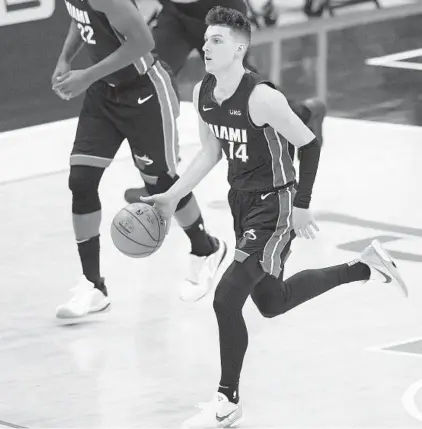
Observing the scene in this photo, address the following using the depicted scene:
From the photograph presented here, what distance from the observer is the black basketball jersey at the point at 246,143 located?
7.17m

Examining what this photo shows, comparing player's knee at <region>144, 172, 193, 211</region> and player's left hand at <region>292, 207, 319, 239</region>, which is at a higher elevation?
player's left hand at <region>292, 207, 319, 239</region>

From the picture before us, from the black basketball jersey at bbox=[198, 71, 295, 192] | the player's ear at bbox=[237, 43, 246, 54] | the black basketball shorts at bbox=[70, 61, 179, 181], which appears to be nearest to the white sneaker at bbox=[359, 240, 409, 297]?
the black basketball jersey at bbox=[198, 71, 295, 192]

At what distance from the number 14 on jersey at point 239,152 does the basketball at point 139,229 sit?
1.83 ft

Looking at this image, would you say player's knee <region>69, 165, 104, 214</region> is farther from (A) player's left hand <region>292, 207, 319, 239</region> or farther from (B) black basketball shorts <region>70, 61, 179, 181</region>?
(A) player's left hand <region>292, 207, 319, 239</region>

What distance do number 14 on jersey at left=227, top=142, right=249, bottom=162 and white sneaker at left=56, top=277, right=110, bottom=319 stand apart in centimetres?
176

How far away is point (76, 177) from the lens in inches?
337

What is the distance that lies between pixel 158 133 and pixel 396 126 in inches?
175

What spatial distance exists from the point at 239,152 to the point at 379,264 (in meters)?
1.16

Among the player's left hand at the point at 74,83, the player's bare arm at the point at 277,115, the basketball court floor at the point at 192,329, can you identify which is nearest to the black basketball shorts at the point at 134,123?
the player's left hand at the point at 74,83

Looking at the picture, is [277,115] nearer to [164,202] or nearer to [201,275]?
[164,202]

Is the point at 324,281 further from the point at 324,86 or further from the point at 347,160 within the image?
the point at 324,86

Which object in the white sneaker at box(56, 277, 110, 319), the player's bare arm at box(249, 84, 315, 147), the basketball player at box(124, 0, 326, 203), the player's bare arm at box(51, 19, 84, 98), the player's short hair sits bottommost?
the white sneaker at box(56, 277, 110, 319)

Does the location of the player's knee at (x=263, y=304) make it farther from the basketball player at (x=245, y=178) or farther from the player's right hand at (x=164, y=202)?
the player's right hand at (x=164, y=202)

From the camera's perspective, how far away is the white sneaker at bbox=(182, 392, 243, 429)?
7043 millimetres
